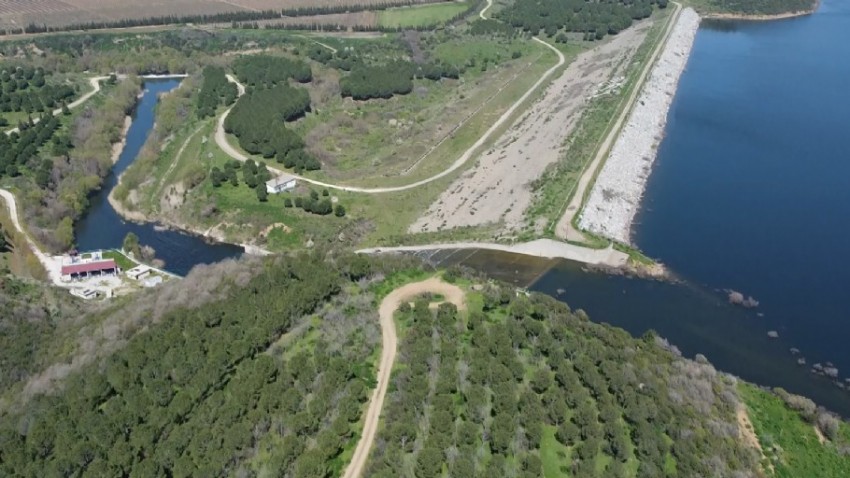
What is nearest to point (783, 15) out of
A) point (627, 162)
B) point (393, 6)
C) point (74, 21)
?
point (393, 6)

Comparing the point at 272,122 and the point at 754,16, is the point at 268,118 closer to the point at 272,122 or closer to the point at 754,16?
the point at 272,122

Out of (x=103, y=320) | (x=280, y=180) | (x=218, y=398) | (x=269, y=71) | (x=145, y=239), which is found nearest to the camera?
(x=218, y=398)

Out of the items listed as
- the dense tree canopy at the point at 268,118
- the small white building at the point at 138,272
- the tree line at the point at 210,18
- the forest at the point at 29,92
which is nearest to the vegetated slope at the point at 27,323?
the small white building at the point at 138,272

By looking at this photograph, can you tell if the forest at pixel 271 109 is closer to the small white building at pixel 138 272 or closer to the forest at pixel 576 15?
the small white building at pixel 138 272

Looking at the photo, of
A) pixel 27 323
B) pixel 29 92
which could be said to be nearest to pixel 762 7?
pixel 29 92

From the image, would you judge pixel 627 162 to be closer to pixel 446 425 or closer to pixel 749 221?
pixel 749 221

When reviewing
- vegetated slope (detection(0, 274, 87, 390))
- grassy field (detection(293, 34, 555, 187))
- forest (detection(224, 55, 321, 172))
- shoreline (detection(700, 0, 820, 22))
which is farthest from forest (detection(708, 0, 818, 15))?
vegetated slope (detection(0, 274, 87, 390))
